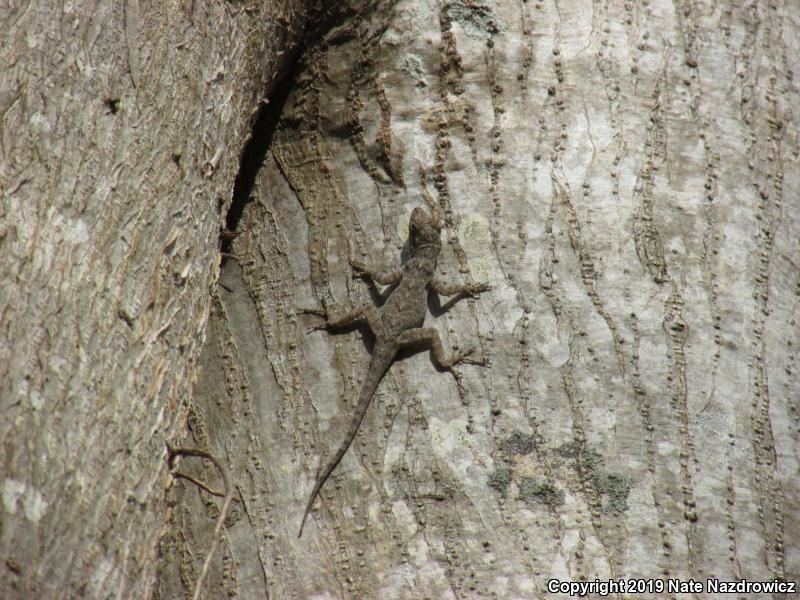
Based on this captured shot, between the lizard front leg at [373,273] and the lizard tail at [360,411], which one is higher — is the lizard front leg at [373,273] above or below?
above

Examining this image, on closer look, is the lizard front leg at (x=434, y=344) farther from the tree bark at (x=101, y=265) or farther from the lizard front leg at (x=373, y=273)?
the tree bark at (x=101, y=265)

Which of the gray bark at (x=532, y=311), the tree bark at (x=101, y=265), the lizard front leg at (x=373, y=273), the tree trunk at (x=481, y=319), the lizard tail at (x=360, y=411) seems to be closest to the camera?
the tree bark at (x=101, y=265)

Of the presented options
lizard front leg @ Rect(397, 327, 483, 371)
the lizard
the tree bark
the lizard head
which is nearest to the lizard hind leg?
the lizard

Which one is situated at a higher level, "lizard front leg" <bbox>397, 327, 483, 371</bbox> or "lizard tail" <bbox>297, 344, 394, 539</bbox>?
"lizard front leg" <bbox>397, 327, 483, 371</bbox>

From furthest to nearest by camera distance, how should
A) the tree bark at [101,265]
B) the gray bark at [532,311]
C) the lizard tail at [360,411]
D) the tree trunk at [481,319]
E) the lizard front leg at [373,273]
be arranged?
1. the lizard front leg at [373,273]
2. the lizard tail at [360,411]
3. the gray bark at [532,311]
4. the tree trunk at [481,319]
5. the tree bark at [101,265]

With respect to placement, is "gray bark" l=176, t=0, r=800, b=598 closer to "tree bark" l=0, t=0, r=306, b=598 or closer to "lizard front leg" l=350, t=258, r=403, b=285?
"lizard front leg" l=350, t=258, r=403, b=285

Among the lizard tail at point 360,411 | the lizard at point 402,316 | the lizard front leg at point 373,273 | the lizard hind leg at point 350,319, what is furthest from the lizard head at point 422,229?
the lizard tail at point 360,411
